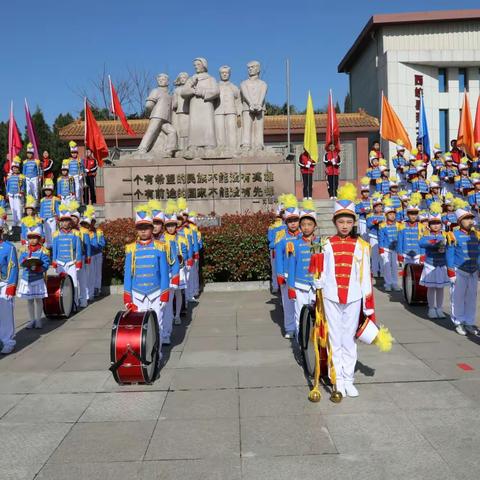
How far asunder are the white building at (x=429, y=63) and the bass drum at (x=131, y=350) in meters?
25.1

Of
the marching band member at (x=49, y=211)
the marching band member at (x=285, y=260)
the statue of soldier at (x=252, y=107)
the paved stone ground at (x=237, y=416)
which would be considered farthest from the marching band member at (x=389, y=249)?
the marching band member at (x=49, y=211)

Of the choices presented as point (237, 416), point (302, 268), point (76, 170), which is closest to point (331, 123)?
point (76, 170)

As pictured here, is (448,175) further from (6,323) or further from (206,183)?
(6,323)

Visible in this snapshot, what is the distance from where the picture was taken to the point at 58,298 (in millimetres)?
9047

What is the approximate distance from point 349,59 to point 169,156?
23.3 m

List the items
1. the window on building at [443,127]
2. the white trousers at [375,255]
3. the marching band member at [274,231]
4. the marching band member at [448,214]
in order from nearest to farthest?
the marching band member at [274,231], the marching band member at [448,214], the white trousers at [375,255], the window on building at [443,127]

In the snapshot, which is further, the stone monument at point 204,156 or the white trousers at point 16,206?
the white trousers at point 16,206

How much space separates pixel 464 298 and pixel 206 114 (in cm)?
1163

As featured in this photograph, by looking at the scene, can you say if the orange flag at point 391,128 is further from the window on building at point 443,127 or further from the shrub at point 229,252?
the window on building at point 443,127

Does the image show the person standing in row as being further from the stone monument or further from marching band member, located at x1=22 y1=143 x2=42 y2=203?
marching band member, located at x1=22 y1=143 x2=42 y2=203

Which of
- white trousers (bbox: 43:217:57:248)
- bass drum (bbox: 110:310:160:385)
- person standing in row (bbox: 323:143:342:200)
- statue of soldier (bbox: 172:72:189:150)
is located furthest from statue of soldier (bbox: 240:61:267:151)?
bass drum (bbox: 110:310:160:385)

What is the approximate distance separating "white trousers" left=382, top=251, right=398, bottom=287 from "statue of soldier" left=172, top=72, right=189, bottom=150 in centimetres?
882

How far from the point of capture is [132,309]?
619 centimetres

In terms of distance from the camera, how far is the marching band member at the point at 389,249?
11531mm
